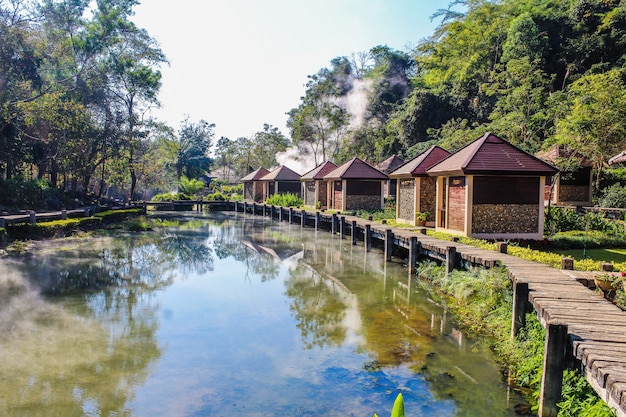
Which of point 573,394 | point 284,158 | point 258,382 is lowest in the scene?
point 258,382

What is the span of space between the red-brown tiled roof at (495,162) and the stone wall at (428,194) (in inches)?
139

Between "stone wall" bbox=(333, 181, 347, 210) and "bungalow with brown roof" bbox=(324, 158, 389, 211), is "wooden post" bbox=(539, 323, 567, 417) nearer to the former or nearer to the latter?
"bungalow with brown roof" bbox=(324, 158, 389, 211)

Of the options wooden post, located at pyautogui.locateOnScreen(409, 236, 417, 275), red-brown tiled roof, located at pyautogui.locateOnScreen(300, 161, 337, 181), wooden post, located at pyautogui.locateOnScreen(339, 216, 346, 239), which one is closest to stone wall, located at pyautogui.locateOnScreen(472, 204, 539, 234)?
wooden post, located at pyautogui.locateOnScreen(409, 236, 417, 275)

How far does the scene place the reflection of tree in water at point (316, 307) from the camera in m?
9.64

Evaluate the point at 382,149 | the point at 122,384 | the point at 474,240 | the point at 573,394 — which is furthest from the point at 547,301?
the point at 382,149

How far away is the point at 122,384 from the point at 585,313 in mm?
6670

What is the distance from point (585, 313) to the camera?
6.80 metres

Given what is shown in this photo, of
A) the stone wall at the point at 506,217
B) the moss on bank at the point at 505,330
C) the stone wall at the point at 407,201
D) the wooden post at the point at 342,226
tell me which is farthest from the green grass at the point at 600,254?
the wooden post at the point at 342,226

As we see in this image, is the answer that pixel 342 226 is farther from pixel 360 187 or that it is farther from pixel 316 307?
pixel 316 307

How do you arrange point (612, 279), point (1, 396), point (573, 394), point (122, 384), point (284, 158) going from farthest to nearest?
point (284, 158)
point (612, 279)
point (122, 384)
point (1, 396)
point (573, 394)

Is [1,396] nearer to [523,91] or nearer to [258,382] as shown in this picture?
[258,382]

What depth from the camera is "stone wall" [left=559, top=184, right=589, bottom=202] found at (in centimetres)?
2641

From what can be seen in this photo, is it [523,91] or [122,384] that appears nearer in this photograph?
[122,384]

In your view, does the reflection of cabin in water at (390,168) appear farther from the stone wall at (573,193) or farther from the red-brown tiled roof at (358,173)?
the stone wall at (573,193)
